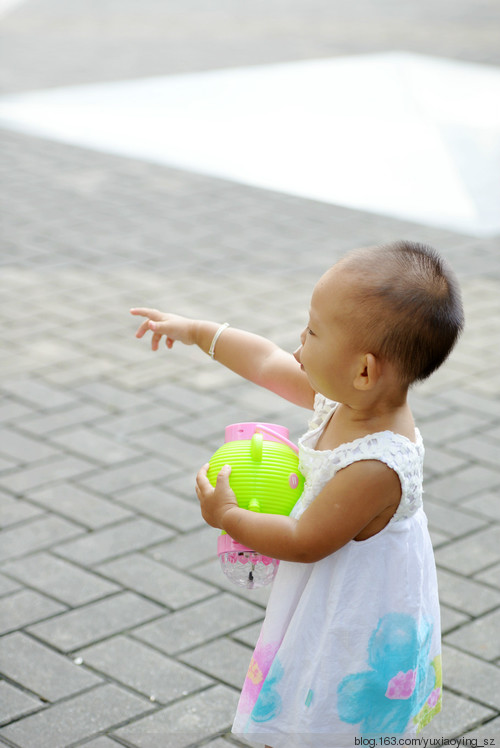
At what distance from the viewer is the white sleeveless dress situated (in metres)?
1.97

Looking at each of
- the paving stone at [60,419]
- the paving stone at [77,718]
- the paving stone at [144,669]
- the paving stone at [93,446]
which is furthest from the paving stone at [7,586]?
the paving stone at [60,419]

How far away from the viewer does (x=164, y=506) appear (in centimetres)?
382

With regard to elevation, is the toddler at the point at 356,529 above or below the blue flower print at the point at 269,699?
above

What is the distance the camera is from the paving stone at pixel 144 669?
2.85 m

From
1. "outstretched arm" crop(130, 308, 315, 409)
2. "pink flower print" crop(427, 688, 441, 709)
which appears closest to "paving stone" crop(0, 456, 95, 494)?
"outstretched arm" crop(130, 308, 315, 409)

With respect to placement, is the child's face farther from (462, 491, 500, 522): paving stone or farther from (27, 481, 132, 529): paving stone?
(462, 491, 500, 522): paving stone

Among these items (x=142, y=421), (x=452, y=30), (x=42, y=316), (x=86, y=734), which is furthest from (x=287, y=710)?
(x=452, y=30)

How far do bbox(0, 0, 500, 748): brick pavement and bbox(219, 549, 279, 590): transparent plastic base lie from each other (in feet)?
2.21

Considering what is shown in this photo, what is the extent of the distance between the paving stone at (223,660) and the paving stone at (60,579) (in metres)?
0.41

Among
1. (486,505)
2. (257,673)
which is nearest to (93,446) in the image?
(486,505)

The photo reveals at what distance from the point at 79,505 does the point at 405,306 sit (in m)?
2.25

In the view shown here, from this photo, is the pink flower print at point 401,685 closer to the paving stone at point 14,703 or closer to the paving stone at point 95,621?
the paving stone at point 14,703

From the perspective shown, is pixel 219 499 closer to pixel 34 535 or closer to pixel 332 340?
pixel 332 340

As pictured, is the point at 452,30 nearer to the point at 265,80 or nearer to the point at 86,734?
the point at 265,80
